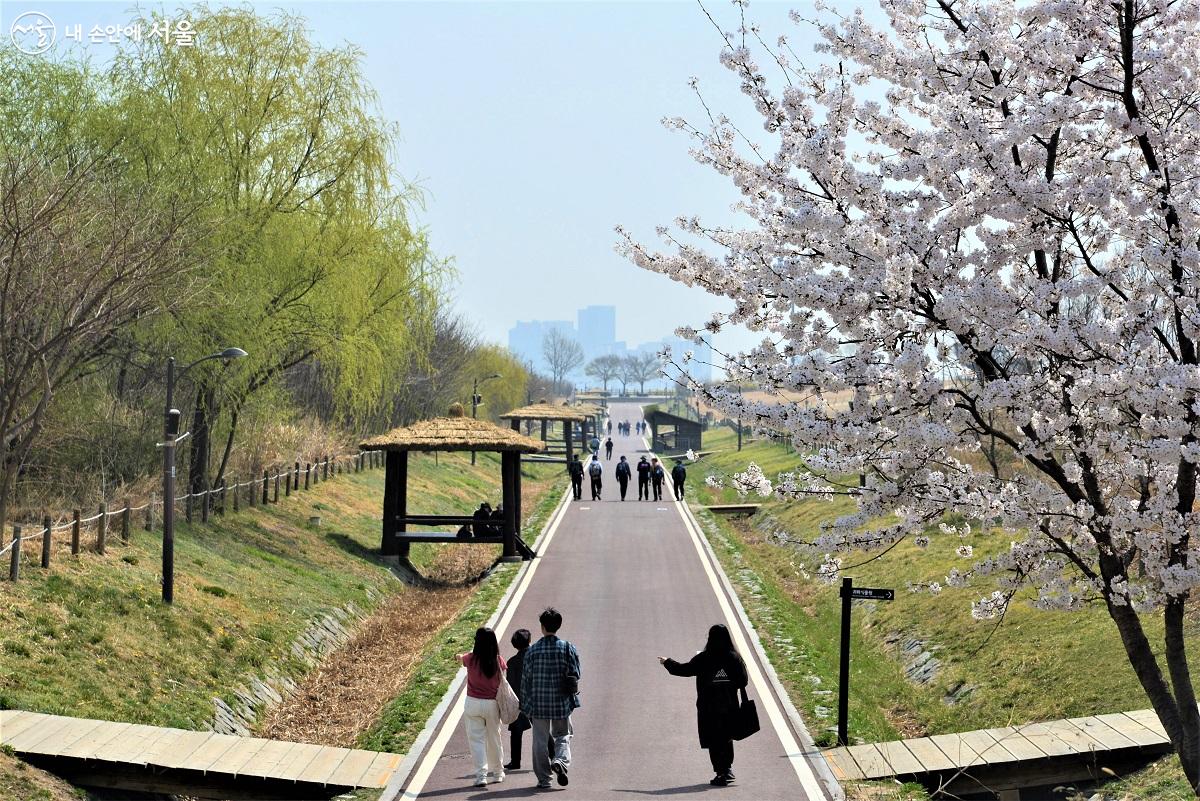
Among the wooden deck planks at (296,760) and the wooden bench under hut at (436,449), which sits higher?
the wooden bench under hut at (436,449)

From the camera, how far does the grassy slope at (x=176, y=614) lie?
15.2 m

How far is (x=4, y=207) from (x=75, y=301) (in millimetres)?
1580

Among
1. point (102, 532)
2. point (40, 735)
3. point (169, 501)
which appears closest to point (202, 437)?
point (102, 532)

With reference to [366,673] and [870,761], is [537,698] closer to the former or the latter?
[870,761]

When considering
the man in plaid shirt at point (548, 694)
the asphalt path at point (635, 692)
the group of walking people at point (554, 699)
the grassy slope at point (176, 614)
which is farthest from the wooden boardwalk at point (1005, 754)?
the grassy slope at point (176, 614)

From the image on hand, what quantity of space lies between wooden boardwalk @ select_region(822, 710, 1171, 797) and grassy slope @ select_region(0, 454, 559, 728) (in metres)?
7.80

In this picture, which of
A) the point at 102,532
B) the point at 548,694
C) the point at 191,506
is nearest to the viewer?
the point at 548,694

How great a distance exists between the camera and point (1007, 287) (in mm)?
9461

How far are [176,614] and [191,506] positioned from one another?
7.88m

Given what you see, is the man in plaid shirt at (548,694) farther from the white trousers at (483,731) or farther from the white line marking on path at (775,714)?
the white line marking on path at (775,714)

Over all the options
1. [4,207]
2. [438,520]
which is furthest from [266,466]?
[4,207]

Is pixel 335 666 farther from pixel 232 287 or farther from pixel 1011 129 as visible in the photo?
pixel 1011 129

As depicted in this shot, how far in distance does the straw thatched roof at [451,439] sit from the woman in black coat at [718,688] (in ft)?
57.3

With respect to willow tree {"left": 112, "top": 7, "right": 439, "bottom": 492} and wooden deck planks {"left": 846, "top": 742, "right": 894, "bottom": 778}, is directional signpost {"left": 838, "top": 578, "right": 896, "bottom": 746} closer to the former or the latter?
wooden deck planks {"left": 846, "top": 742, "right": 894, "bottom": 778}
